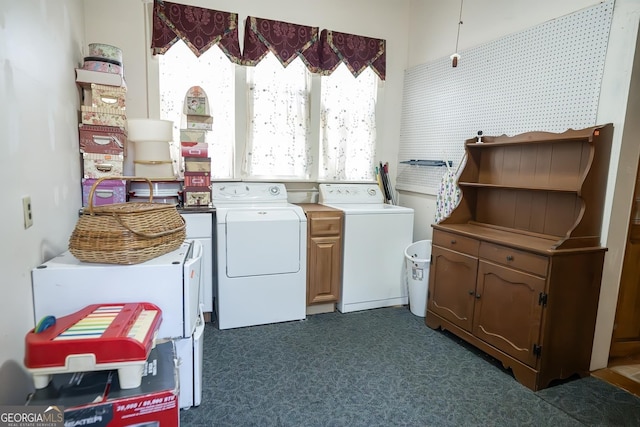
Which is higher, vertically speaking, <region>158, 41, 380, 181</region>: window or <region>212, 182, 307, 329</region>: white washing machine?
<region>158, 41, 380, 181</region>: window

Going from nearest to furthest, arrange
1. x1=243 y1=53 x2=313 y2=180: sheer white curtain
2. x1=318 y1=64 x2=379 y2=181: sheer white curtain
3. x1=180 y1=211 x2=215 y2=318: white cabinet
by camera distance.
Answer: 1. x1=180 y1=211 x2=215 y2=318: white cabinet
2. x1=243 y1=53 x2=313 y2=180: sheer white curtain
3. x1=318 y1=64 x2=379 y2=181: sheer white curtain

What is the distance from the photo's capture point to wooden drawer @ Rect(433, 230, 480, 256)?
247 cm

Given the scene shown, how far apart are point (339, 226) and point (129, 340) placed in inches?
82.4

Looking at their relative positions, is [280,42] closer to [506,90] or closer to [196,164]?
[196,164]

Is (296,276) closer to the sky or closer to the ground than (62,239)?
closer to the ground

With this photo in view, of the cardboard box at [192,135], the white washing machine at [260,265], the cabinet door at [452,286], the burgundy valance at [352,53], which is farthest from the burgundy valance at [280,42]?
the cabinet door at [452,286]

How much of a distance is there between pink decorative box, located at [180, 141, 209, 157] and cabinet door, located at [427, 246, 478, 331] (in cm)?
197

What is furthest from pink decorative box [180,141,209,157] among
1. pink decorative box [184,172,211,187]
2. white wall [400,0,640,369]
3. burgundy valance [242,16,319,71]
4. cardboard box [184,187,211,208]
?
white wall [400,0,640,369]

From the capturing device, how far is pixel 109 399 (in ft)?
3.65

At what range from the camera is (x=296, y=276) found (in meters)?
2.92

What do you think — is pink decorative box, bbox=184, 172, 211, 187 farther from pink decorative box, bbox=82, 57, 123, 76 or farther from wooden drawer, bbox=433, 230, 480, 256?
wooden drawer, bbox=433, 230, 480, 256

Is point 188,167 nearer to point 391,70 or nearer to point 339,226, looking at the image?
point 339,226

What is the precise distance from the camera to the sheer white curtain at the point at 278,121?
3318 millimetres

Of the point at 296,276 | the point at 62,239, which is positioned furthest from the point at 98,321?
the point at 296,276
